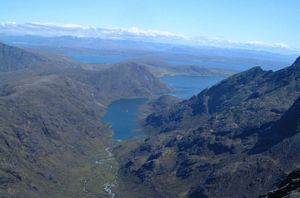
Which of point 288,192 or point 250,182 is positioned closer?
point 288,192

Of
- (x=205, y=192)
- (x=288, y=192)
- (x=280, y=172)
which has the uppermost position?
(x=288, y=192)

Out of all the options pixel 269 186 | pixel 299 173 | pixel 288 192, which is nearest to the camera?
pixel 288 192

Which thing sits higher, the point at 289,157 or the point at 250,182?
the point at 289,157

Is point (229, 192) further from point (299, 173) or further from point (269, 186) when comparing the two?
point (299, 173)

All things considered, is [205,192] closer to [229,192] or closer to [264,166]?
[229,192]

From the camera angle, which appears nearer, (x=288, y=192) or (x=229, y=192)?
(x=288, y=192)

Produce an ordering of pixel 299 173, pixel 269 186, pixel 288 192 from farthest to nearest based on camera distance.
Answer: pixel 269 186 → pixel 299 173 → pixel 288 192

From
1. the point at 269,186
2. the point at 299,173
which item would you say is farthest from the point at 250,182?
the point at 299,173

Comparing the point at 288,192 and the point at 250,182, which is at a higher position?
the point at 288,192

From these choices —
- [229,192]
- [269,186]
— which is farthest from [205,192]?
[269,186]
